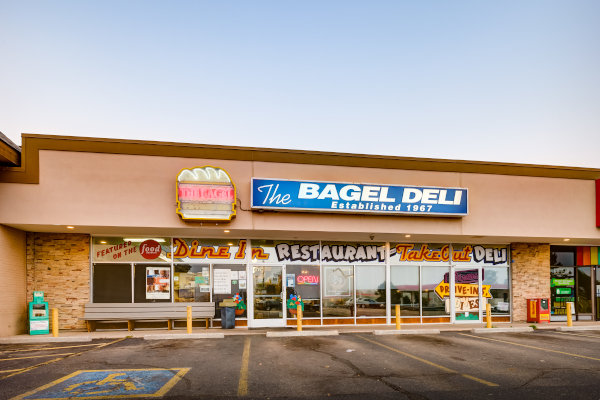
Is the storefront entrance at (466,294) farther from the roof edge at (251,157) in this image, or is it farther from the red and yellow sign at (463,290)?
the roof edge at (251,157)

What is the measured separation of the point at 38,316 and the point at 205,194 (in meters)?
6.98

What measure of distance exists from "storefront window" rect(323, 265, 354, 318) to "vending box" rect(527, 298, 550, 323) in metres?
8.02

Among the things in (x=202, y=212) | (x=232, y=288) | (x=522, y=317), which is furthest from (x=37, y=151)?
(x=522, y=317)

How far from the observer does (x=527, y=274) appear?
1697cm

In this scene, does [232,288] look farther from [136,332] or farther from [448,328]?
[448,328]

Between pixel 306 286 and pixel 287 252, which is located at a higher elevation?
pixel 287 252

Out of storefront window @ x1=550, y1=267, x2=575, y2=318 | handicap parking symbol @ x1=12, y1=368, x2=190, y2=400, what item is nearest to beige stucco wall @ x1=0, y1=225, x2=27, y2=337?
handicap parking symbol @ x1=12, y1=368, x2=190, y2=400

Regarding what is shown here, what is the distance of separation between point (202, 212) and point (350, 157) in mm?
5609

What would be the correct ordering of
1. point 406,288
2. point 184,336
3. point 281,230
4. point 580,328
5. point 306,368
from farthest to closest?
point 406,288 < point 580,328 < point 281,230 < point 184,336 < point 306,368

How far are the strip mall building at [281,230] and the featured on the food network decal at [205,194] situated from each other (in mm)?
46

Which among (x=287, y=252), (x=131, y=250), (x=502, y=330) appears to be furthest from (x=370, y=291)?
(x=131, y=250)

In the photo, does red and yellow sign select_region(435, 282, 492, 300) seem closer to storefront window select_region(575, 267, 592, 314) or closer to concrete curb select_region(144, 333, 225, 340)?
storefront window select_region(575, 267, 592, 314)

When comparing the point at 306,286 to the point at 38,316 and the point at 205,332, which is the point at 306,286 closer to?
the point at 205,332

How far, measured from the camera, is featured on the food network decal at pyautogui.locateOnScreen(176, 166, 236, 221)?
40.6 feet
